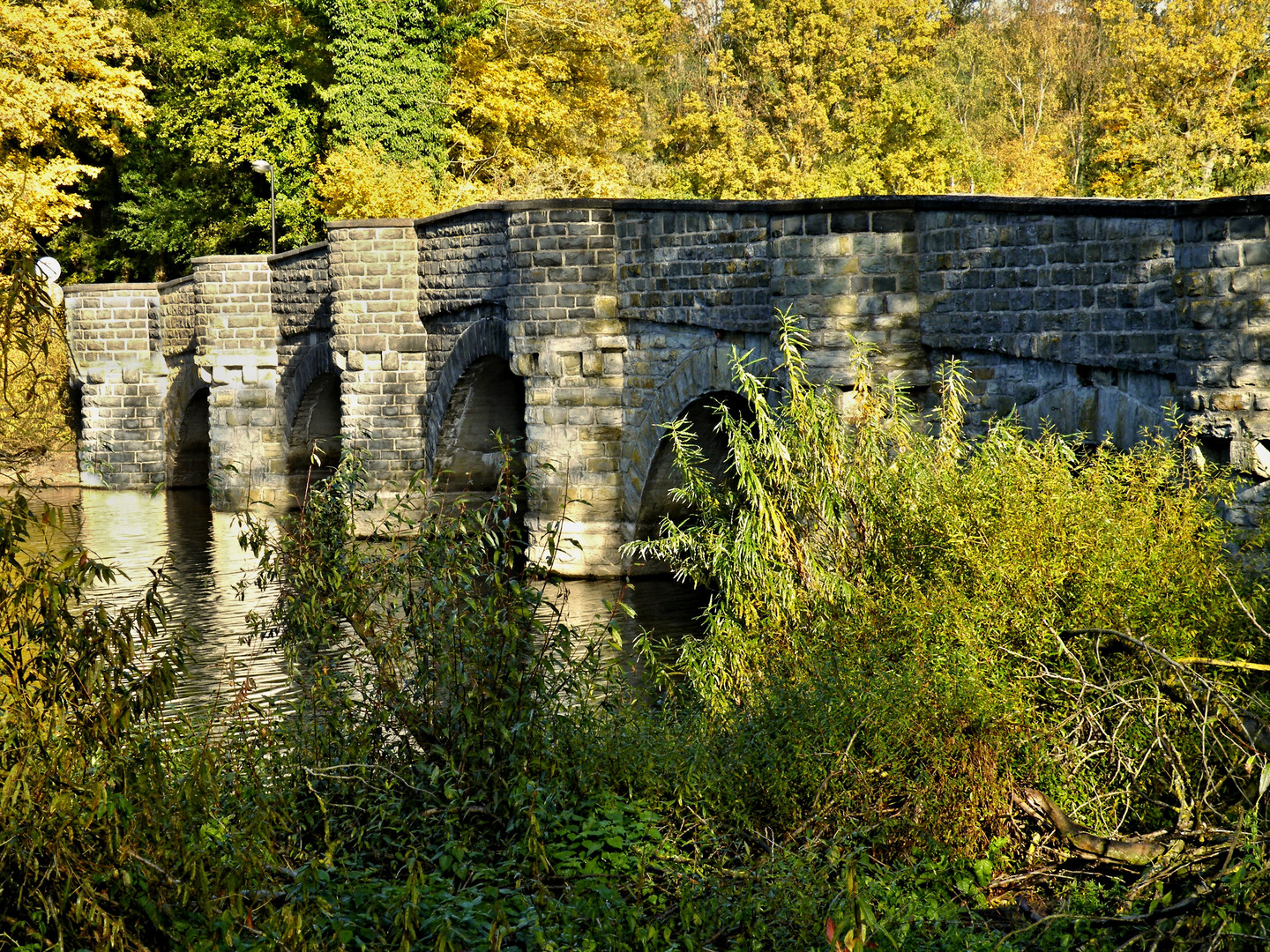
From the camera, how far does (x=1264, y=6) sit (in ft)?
71.9

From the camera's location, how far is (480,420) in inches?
676

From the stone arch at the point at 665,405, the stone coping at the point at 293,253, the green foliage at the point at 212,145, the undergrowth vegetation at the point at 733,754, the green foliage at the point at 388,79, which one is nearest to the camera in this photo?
the undergrowth vegetation at the point at 733,754

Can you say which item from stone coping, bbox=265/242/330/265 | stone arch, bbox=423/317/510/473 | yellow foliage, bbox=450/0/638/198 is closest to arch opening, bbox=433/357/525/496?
stone arch, bbox=423/317/510/473

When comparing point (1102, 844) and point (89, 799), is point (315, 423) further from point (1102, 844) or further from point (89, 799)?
point (89, 799)

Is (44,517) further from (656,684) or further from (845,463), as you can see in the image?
(845,463)

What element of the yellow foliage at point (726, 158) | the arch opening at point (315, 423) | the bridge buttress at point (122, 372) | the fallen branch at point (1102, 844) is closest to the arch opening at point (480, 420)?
the arch opening at point (315, 423)

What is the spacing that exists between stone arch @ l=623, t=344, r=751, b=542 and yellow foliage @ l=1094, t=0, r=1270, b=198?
10466mm

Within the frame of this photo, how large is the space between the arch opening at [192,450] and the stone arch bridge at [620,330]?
52 mm

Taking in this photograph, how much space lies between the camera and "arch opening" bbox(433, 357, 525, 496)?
16422 millimetres

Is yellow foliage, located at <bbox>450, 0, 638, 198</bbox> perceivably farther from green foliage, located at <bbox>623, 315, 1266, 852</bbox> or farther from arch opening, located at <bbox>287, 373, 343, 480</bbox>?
green foliage, located at <bbox>623, 315, 1266, 852</bbox>

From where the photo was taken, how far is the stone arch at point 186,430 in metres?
23.7

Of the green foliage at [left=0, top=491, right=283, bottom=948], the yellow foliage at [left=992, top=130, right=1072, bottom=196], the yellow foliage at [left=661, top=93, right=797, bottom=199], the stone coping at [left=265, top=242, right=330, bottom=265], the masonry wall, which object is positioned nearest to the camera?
the green foliage at [left=0, top=491, right=283, bottom=948]

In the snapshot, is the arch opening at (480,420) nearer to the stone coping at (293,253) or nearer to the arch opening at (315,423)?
the stone coping at (293,253)

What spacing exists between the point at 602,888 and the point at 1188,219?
14.1 feet
